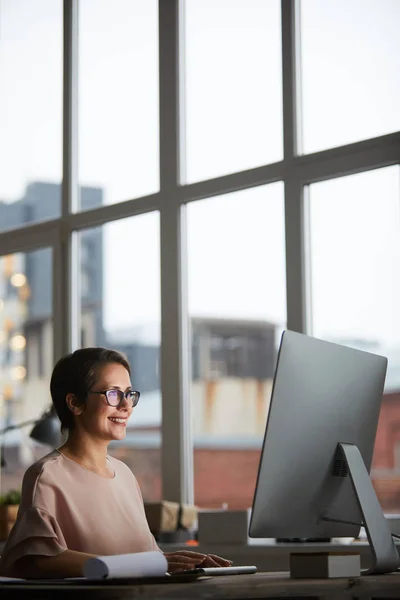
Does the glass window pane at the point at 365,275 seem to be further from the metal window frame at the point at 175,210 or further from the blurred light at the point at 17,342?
the blurred light at the point at 17,342

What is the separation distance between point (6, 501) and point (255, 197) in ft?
5.75

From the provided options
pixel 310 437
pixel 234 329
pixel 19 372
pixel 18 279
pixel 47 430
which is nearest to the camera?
pixel 310 437

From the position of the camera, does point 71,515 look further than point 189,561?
Yes

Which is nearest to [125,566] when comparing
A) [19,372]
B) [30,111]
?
[19,372]

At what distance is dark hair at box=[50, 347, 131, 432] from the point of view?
2582 mm

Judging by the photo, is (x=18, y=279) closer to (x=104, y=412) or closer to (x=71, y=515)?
(x=104, y=412)

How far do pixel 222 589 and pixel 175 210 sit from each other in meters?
2.80

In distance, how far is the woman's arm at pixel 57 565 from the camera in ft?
7.29

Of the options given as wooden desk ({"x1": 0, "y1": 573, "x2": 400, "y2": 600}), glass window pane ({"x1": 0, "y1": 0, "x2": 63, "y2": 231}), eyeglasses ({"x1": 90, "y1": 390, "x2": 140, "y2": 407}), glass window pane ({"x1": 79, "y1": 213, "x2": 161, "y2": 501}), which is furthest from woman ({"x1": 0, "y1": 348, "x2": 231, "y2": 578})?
glass window pane ({"x1": 0, "y1": 0, "x2": 63, "y2": 231})

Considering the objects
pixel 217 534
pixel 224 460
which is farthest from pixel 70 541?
pixel 224 460

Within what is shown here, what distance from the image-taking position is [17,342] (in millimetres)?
5234

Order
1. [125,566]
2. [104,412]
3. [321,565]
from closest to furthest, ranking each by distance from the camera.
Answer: [125,566], [321,565], [104,412]

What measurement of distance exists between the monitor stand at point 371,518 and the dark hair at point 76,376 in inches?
25.1

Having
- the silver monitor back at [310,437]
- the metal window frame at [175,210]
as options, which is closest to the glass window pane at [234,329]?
the metal window frame at [175,210]
